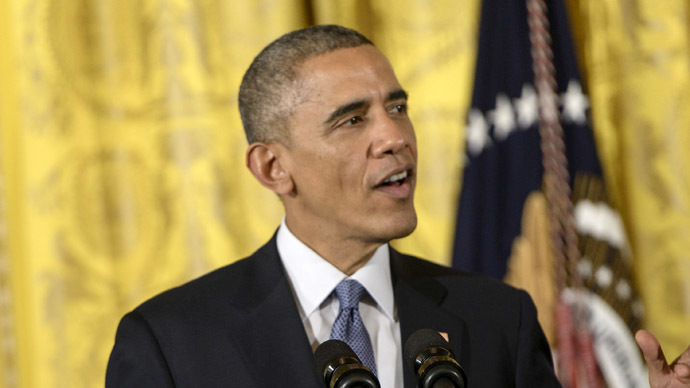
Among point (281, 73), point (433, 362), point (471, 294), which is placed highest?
point (281, 73)

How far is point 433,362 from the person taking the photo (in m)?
1.10

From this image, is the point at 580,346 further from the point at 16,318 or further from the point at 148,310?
the point at 16,318

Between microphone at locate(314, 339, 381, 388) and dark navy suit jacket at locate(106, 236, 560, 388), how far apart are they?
495 mm

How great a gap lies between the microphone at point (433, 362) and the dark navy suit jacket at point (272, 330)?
481 mm

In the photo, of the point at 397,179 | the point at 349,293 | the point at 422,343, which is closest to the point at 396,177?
the point at 397,179

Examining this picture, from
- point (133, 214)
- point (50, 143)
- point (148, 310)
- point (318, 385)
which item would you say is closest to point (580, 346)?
point (318, 385)

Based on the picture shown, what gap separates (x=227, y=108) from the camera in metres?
2.88

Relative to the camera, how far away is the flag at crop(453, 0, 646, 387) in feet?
7.82

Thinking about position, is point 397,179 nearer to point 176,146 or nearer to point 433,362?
point 433,362

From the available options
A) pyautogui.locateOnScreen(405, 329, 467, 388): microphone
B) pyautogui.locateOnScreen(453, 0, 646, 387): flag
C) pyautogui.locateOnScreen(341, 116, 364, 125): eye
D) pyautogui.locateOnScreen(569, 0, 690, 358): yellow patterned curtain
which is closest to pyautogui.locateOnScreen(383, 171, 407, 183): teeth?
pyautogui.locateOnScreen(341, 116, 364, 125): eye

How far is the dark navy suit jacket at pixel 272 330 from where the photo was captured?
1.64 metres

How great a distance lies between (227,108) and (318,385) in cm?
146

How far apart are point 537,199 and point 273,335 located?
1.07 m

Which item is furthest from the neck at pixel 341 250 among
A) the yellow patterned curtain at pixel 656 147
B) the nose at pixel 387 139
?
the yellow patterned curtain at pixel 656 147
